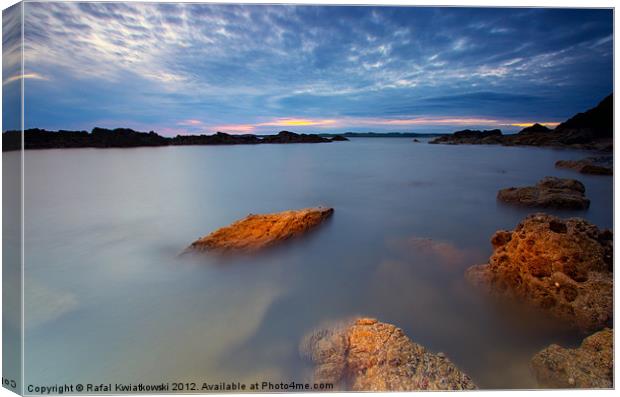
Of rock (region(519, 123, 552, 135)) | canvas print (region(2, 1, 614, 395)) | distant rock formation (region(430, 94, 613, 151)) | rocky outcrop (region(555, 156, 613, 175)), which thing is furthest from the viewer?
rock (region(519, 123, 552, 135))

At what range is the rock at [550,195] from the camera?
325 centimetres

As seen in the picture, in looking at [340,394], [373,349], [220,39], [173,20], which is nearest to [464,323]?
[373,349]

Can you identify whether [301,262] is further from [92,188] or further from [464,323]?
[92,188]

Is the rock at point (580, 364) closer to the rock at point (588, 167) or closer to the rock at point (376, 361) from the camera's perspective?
the rock at point (376, 361)

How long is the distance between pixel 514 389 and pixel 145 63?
12.2 ft

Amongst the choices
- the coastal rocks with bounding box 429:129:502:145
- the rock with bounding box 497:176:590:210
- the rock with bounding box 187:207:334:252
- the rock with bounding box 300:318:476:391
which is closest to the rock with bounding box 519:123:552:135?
the coastal rocks with bounding box 429:129:502:145

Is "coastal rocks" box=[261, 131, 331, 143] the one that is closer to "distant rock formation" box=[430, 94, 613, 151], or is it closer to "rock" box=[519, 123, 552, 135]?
"distant rock formation" box=[430, 94, 613, 151]

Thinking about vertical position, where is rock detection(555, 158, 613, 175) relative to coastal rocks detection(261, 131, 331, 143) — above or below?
A: below

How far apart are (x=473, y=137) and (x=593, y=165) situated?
116 cm

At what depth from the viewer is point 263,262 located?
271cm

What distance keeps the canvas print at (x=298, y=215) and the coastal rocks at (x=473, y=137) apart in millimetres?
29

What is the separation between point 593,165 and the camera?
3219 mm

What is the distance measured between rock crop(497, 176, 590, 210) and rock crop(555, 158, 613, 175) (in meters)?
0.16

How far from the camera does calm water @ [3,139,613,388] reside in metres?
2.09
